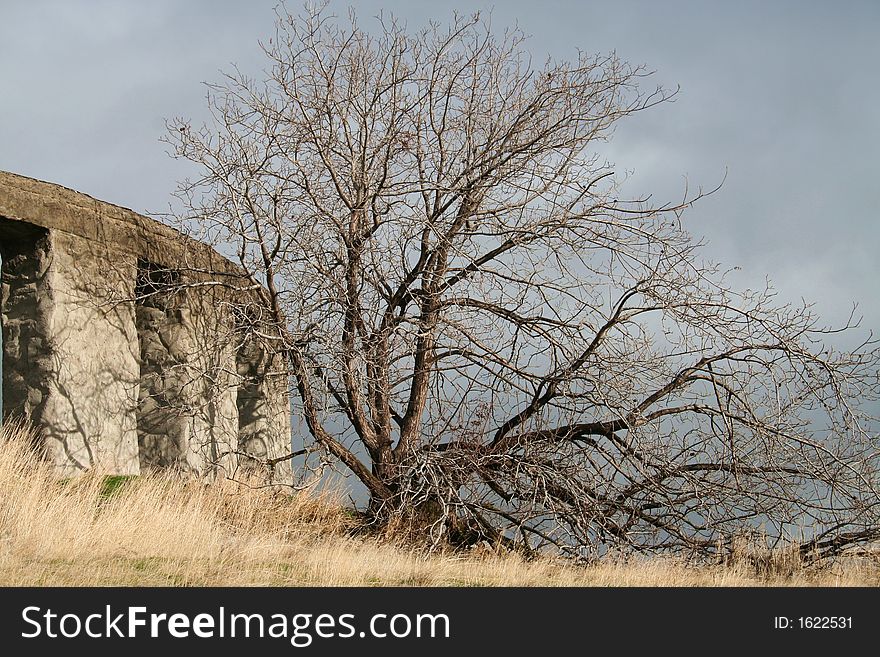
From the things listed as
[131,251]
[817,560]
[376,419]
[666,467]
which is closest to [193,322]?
[131,251]

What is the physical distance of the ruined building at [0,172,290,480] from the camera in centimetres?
866

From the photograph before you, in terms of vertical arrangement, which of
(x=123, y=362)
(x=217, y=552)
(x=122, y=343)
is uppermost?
(x=122, y=343)

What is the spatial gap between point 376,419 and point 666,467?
300 cm

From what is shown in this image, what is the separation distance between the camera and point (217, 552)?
7012mm

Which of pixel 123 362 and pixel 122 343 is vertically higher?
pixel 122 343

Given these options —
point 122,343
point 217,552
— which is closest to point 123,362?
point 122,343

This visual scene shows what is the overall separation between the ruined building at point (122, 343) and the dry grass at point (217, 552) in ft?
1.80

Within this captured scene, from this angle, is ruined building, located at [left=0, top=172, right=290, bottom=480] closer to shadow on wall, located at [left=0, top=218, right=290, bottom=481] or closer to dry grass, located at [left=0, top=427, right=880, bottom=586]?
shadow on wall, located at [left=0, top=218, right=290, bottom=481]

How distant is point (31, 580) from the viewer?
5750 mm

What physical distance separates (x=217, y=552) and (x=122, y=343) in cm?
330

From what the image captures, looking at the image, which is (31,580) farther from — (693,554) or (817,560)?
(817,560)

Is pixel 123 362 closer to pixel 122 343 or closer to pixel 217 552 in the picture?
pixel 122 343

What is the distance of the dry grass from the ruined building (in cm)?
55

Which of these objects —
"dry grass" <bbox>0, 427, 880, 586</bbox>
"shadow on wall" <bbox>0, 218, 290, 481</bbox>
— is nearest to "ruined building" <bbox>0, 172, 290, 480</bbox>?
"shadow on wall" <bbox>0, 218, 290, 481</bbox>
